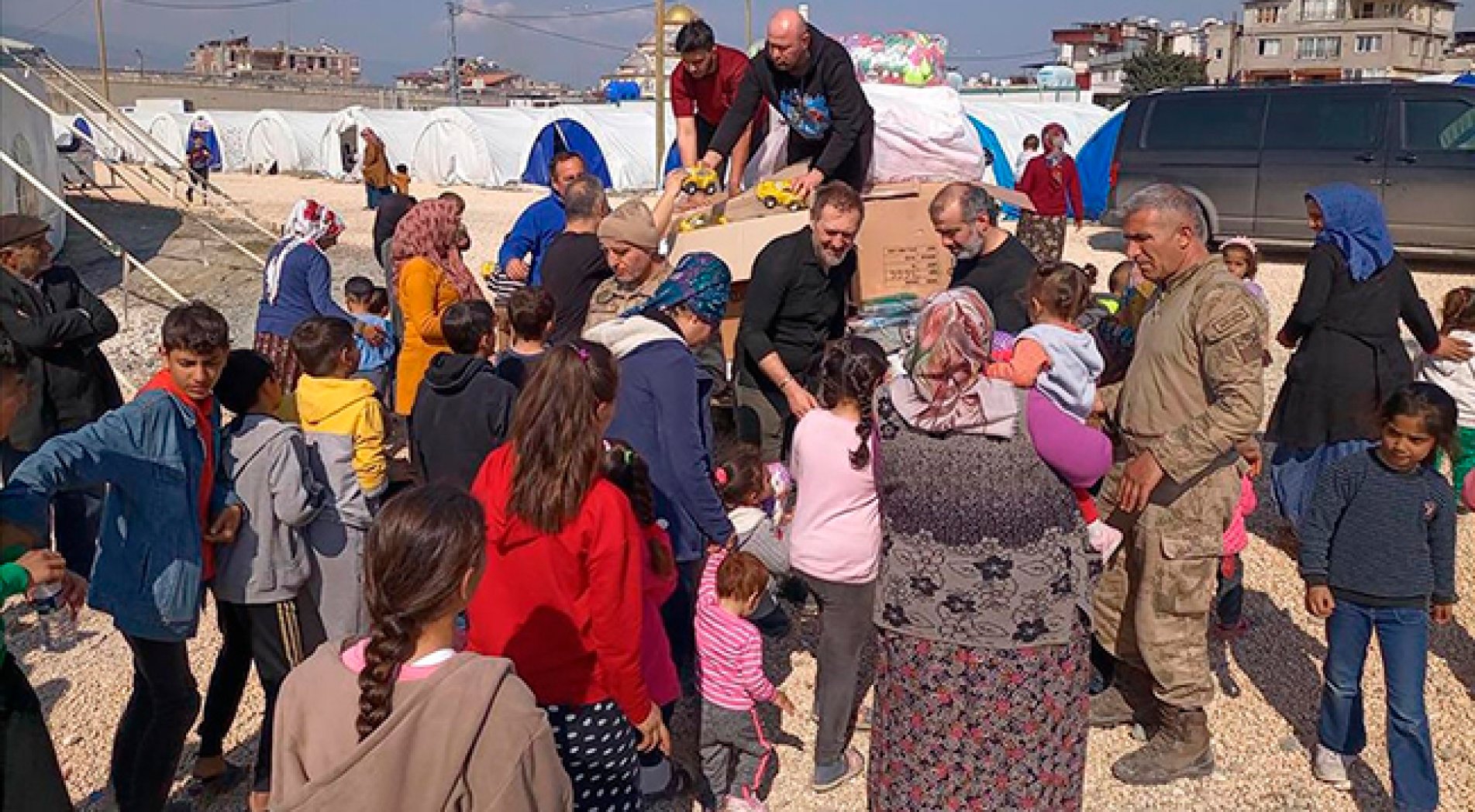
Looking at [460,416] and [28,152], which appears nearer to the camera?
[460,416]

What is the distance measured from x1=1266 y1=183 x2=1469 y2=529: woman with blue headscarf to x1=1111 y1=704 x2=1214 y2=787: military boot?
1.88m

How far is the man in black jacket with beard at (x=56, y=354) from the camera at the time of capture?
459 centimetres

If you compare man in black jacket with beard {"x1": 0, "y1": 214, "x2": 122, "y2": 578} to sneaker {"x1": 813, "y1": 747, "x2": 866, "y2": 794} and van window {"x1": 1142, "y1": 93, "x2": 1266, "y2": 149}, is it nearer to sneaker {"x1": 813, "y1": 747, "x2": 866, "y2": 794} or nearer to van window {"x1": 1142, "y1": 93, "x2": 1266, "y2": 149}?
sneaker {"x1": 813, "y1": 747, "x2": 866, "y2": 794}

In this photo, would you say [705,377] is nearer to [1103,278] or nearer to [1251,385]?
[1251,385]

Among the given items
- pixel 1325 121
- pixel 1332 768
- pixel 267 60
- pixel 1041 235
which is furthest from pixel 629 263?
pixel 267 60

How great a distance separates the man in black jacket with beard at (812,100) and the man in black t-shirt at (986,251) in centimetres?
94

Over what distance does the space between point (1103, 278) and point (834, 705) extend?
34.4 ft

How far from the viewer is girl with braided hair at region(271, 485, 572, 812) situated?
1796 mm

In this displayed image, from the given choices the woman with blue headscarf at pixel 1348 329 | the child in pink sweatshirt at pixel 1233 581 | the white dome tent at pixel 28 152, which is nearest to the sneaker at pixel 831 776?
the child in pink sweatshirt at pixel 1233 581

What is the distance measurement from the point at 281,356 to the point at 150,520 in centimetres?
280

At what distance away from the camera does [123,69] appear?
64812 mm

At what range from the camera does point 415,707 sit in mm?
1809

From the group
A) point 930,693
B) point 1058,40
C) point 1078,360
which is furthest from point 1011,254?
point 1058,40

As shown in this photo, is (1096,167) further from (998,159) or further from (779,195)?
(779,195)
